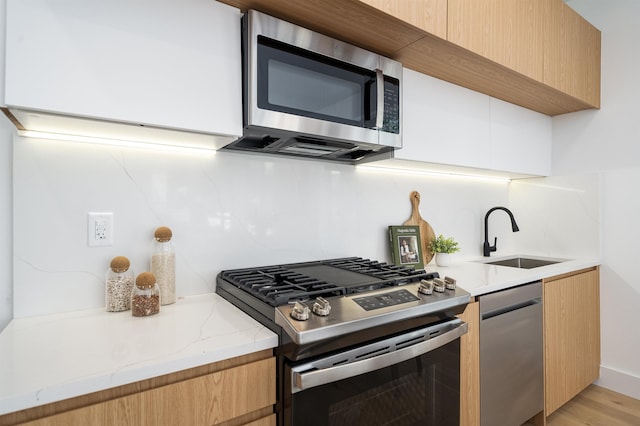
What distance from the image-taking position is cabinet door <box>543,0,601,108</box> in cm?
197

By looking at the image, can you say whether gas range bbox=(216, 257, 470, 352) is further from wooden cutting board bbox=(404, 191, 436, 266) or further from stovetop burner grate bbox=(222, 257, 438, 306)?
wooden cutting board bbox=(404, 191, 436, 266)

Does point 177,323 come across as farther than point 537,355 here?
No

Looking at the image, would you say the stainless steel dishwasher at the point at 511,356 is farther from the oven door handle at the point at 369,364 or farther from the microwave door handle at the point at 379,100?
the microwave door handle at the point at 379,100

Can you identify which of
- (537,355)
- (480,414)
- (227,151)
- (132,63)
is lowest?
(480,414)

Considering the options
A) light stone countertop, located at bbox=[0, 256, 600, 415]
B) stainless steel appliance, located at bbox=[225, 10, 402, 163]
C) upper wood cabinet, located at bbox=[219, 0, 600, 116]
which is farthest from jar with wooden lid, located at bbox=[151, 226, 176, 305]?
upper wood cabinet, located at bbox=[219, 0, 600, 116]

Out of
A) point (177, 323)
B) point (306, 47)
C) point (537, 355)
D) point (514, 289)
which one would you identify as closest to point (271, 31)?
point (306, 47)

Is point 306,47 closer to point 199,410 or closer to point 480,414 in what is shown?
point 199,410

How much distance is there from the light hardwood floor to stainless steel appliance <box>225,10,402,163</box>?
192 cm

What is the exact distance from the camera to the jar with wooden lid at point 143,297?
1.07 meters

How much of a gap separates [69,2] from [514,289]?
1.96m

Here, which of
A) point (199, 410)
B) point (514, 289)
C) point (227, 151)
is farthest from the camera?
point (514, 289)

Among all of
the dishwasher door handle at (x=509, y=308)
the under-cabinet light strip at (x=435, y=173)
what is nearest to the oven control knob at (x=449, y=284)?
the dishwasher door handle at (x=509, y=308)

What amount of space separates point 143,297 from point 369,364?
0.72m

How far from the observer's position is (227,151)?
4.70 ft
